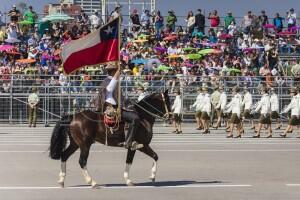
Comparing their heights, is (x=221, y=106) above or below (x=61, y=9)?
below

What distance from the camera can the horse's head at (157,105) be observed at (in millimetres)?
15438

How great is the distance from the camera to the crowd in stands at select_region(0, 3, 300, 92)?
36.3 metres

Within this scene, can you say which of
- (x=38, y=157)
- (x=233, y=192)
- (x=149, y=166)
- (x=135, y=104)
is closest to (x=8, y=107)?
(x=38, y=157)

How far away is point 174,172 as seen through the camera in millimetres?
16875

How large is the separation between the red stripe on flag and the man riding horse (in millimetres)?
239

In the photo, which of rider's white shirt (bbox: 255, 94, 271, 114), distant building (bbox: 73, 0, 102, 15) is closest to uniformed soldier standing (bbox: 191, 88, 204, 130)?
rider's white shirt (bbox: 255, 94, 271, 114)

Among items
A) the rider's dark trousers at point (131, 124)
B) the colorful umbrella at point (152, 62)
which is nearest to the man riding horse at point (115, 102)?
the rider's dark trousers at point (131, 124)

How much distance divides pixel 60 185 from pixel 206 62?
85.9 ft

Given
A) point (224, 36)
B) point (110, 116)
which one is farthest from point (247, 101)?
point (110, 116)

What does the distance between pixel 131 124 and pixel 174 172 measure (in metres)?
2.48

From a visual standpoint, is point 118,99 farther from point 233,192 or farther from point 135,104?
point 233,192

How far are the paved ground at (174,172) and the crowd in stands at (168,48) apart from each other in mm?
10440

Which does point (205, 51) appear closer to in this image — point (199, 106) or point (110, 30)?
point (199, 106)

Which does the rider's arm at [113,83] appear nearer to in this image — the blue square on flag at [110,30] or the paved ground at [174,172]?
the blue square on flag at [110,30]
